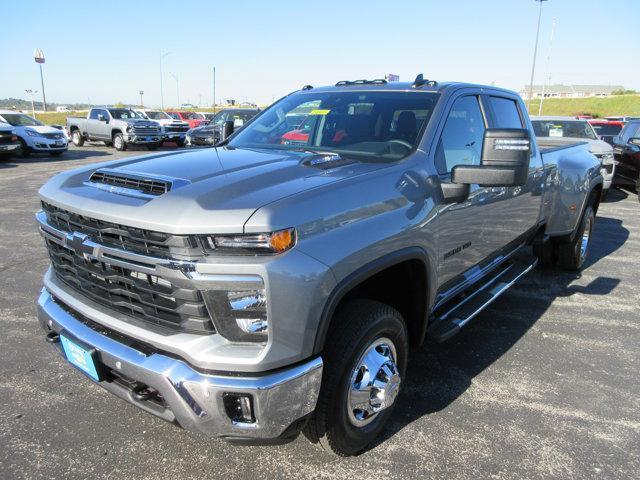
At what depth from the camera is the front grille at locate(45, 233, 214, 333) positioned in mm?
1987

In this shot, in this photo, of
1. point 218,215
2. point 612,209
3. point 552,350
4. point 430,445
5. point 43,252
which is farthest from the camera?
point 612,209

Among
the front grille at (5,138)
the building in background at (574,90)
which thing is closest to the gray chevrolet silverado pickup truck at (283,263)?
the front grille at (5,138)

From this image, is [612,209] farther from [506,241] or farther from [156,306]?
[156,306]

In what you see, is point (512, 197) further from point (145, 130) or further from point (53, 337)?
point (145, 130)

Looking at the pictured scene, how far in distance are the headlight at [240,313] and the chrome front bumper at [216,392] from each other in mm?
163

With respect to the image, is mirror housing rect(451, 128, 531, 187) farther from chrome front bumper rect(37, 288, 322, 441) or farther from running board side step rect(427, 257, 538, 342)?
chrome front bumper rect(37, 288, 322, 441)

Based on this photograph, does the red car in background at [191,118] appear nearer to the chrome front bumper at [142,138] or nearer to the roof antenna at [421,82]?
the chrome front bumper at [142,138]

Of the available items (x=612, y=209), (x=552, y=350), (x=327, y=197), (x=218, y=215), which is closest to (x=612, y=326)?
(x=552, y=350)

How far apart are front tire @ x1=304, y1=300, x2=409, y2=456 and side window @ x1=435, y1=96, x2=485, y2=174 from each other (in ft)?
3.51

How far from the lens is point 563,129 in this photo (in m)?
11.3

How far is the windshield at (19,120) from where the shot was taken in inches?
716

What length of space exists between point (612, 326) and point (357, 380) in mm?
3106

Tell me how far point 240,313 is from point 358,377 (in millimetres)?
849

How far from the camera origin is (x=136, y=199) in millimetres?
2184
